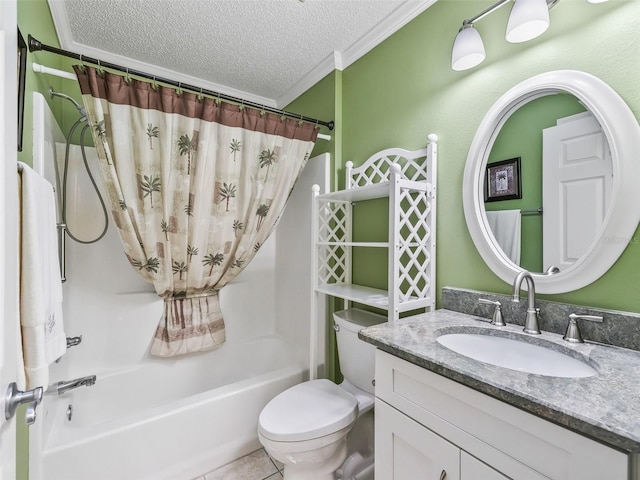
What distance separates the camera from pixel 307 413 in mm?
1300

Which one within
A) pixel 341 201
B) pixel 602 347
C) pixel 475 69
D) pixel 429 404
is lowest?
pixel 429 404

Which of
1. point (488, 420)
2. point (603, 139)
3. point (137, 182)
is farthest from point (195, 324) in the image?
point (603, 139)

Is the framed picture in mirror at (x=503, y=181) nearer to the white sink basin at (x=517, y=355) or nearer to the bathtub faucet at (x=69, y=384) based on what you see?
the white sink basin at (x=517, y=355)

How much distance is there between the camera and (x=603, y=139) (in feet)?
3.00

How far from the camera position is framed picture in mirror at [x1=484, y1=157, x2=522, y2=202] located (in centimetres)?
112

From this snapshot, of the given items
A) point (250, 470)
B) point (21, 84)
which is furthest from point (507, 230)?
point (21, 84)

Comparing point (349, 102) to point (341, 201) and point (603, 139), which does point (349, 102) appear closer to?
point (341, 201)

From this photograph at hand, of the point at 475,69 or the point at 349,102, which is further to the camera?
the point at 349,102

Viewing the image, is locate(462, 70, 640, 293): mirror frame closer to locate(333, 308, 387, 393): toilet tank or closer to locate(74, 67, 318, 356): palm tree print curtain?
locate(333, 308, 387, 393): toilet tank

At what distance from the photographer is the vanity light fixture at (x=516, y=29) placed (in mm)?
923

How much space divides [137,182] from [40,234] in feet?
2.25

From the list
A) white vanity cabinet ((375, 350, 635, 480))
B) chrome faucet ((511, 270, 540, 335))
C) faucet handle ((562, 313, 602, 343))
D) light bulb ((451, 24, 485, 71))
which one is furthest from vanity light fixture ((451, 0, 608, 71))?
white vanity cabinet ((375, 350, 635, 480))

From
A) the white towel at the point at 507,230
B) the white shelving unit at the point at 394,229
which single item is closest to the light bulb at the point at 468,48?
the white shelving unit at the point at 394,229

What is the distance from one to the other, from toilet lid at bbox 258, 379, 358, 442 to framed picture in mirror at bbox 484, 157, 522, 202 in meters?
1.15
